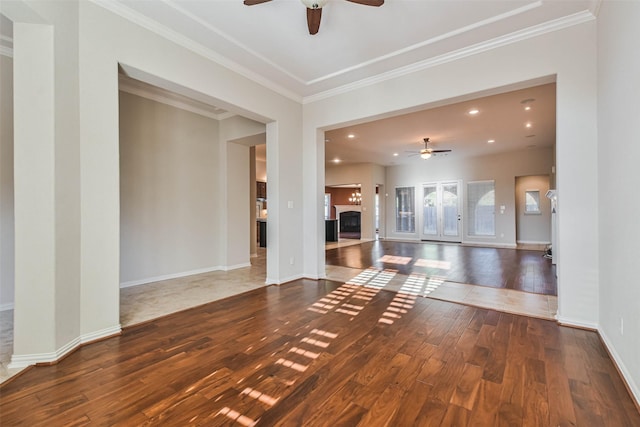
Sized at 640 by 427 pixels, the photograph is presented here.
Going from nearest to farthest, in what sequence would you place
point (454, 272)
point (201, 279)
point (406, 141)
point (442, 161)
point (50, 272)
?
point (50, 272)
point (201, 279)
point (454, 272)
point (406, 141)
point (442, 161)

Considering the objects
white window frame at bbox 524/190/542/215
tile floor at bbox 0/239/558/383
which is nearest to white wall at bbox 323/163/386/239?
white window frame at bbox 524/190/542/215

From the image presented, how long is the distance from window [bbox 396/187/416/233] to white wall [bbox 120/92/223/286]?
800cm

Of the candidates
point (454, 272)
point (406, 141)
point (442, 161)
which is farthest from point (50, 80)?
point (442, 161)

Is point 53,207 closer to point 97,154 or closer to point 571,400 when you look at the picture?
point 97,154

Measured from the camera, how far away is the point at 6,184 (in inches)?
130

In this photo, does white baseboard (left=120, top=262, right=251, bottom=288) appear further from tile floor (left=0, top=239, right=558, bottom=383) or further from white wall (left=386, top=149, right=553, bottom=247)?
white wall (left=386, top=149, right=553, bottom=247)

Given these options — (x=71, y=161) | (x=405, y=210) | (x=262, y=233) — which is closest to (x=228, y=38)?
(x=71, y=161)

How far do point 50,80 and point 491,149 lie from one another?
33.2 ft

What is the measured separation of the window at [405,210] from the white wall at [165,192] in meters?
8.00

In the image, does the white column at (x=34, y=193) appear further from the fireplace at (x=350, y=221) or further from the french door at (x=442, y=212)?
the fireplace at (x=350, y=221)

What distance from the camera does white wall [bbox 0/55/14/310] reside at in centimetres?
325

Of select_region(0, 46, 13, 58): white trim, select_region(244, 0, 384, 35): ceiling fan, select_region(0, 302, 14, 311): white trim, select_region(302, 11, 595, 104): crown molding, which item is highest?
select_region(302, 11, 595, 104): crown molding

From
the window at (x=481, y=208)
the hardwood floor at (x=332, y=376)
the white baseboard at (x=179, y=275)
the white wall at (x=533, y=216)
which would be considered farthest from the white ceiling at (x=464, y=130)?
the white baseboard at (x=179, y=275)

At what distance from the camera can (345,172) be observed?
38.1ft
